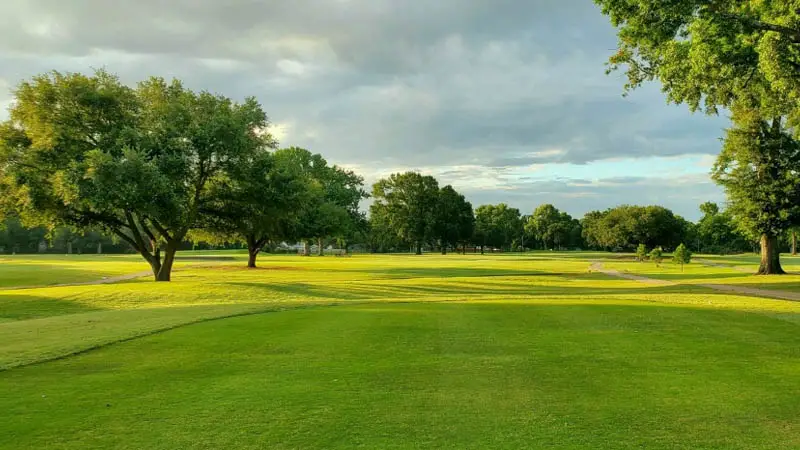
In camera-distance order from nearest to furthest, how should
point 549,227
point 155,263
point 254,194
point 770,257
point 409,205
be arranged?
→ 1. point 254,194
2. point 155,263
3. point 770,257
4. point 409,205
5. point 549,227

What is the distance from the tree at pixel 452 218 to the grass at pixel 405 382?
10750cm

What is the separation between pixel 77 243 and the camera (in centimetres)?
12094

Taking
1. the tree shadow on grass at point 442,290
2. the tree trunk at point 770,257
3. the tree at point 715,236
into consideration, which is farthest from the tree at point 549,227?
the tree shadow on grass at point 442,290

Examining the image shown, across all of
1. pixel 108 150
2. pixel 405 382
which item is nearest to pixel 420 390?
pixel 405 382

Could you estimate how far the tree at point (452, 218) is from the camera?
123125 mm

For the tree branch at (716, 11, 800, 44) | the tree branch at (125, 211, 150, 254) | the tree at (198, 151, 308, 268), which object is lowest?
the tree branch at (125, 211, 150, 254)

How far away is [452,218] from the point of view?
12525 cm

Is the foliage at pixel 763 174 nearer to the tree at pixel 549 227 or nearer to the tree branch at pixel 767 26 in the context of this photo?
the tree branch at pixel 767 26

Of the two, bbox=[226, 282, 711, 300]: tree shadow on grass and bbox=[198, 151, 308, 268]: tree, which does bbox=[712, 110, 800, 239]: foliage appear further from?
bbox=[198, 151, 308, 268]: tree

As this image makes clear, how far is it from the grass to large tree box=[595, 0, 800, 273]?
8.41m

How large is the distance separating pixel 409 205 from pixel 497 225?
43137 millimetres

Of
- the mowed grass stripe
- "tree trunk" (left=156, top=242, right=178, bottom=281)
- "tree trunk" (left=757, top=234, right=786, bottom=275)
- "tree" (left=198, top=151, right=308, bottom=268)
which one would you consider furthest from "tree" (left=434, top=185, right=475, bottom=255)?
the mowed grass stripe

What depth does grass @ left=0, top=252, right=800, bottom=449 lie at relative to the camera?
5.93m

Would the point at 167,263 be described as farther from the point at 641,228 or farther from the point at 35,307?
the point at 641,228
